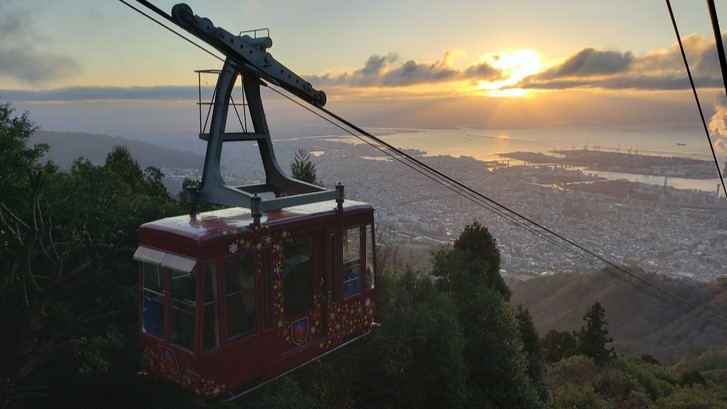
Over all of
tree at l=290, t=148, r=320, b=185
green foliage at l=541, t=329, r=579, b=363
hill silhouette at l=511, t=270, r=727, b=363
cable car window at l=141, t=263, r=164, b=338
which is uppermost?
tree at l=290, t=148, r=320, b=185

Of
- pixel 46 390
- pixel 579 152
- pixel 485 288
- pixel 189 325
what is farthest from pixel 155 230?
pixel 579 152

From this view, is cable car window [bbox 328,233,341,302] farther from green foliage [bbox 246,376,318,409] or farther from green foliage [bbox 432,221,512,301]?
green foliage [bbox 432,221,512,301]

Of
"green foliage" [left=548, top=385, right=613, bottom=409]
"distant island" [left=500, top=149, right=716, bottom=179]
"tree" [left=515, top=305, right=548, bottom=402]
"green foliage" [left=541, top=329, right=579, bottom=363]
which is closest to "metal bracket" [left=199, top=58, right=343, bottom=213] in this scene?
"tree" [left=515, top=305, right=548, bottom=402]

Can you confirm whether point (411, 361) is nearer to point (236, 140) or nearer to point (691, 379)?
point (236, 140)

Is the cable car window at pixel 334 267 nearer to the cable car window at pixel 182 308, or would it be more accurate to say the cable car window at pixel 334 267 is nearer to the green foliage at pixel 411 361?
the cable car window at pixel 182 308

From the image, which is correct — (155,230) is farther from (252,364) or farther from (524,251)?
(524,251)

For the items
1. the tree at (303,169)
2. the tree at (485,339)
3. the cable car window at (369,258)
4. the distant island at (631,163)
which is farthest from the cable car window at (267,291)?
the distant island at (631,163)
